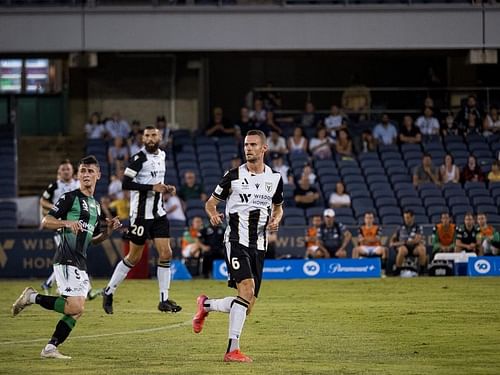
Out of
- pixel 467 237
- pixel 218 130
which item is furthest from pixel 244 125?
pixel 467 237

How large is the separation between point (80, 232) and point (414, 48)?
2093 cm

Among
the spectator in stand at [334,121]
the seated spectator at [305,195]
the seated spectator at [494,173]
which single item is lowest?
the seated spectator at [305,195]

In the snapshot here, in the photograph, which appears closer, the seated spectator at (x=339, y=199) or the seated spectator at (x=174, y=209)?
the seated spectator at (x=174, y=209)

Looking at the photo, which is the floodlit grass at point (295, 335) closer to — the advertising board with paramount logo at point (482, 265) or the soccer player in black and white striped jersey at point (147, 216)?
the soccer player in black and white striped jersey at point (147, 216)

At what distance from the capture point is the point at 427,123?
3186 centimetres

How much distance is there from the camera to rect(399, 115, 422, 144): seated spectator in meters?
31.0

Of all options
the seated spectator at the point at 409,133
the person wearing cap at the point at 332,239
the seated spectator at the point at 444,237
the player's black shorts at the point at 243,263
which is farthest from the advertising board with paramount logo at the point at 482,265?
the player's black shorts at the point at 243,263

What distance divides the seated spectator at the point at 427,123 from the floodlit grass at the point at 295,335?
419 inches

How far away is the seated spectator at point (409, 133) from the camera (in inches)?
1220

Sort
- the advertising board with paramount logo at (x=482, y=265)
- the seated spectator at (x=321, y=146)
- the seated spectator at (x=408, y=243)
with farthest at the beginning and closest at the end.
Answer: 1. the seated spectator at (x=321, y=146)
2. the seated spectator at (x=408, y=243)
3. the advertising board with paramount logo at (x=482, y=265)

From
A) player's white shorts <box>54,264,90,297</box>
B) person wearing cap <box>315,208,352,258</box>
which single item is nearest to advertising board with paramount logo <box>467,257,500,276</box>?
person wearing cap <box>315,208,352,258</box>

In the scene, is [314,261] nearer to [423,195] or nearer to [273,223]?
[423,195]

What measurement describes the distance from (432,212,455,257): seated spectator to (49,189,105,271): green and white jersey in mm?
14276

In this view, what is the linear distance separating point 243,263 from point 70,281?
1697mm
